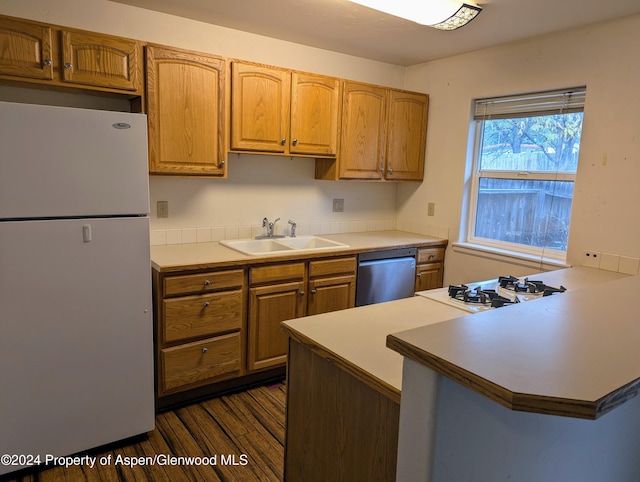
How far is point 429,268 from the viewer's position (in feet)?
12.0

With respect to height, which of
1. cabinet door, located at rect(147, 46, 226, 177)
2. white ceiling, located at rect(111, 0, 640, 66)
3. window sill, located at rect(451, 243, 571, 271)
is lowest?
window sill, located at rect(451, 243, 571, 271)

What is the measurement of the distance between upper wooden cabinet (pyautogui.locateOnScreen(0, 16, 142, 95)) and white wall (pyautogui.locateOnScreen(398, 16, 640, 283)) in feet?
7.87

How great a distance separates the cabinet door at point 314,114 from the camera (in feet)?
10.1

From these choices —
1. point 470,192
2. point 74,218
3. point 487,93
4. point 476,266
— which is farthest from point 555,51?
point 74,218

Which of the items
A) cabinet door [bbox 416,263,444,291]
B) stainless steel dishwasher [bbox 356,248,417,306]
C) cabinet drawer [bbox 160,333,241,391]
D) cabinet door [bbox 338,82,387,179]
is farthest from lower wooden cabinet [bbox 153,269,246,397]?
cabinet door [bbox 416,263,444,291]

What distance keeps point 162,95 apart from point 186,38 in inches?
22.0

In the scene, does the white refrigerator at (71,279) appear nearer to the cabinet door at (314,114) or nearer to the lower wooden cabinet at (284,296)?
the lower wooden cabinet at (284,296)

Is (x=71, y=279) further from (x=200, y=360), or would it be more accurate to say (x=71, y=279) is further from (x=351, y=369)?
(x=351, y=369)

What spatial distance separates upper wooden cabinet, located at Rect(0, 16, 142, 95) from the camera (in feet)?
6.95

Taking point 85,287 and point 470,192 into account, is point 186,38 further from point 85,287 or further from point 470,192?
point 470,192

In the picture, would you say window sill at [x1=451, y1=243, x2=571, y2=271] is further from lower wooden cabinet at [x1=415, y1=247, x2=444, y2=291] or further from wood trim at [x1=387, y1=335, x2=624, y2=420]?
wood trim at [x1=387, y1=335, x2=624, y2=420]

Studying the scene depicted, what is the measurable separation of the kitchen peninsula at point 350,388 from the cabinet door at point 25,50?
182 centimetres

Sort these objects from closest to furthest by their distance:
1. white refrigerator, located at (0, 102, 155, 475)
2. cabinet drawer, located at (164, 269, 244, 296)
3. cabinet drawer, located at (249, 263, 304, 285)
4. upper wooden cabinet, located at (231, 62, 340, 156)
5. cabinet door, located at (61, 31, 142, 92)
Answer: white refrigerator, located at (0, 102, 155, 475), cabinet door, located at (61, 31, 142, 92), cabinet drawer, located at (164, 269, 244, 296), cabinet drawer, located at (249, 263, 304, 285), upper wooden cabinet, located at (231, 62, 340, 156)

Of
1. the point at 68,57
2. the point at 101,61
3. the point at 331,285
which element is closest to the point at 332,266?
the point at 331,285
